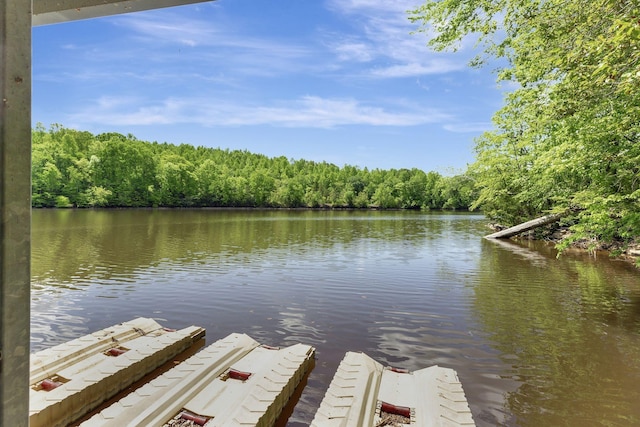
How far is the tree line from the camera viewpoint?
316 feet

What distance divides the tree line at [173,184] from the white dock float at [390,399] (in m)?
45.4

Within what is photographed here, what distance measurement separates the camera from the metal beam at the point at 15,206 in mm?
1956

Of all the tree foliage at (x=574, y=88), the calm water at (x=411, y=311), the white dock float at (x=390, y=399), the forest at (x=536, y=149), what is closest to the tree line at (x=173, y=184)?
the forest at (x=536, y=149)

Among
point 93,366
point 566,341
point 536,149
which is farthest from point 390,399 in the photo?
point 536,149

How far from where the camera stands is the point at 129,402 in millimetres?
5539

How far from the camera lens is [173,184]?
4513 inches

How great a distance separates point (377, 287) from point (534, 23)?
10686 millimetres

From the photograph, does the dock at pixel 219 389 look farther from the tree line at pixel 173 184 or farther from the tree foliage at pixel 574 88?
the tree line at pixel 173 184

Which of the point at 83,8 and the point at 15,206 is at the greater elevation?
the point at 83,8

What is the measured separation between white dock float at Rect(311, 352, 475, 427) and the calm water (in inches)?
33.8

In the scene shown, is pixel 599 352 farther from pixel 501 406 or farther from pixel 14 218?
pixel 14 218

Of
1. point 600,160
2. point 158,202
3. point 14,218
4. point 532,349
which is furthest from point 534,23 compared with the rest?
point 158,202

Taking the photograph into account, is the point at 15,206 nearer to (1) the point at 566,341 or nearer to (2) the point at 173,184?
(1) the point at 566,341

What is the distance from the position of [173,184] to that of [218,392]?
116524mm
